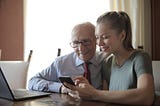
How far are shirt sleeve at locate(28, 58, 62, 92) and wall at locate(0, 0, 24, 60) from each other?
2.01 metres

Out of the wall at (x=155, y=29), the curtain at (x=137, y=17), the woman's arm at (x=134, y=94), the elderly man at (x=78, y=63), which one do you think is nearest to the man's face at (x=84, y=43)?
the elderly man at (x=78, y=63)

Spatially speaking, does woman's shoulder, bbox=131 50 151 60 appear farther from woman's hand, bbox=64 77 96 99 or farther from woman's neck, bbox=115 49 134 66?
woman's hand, bbox=64 77 96 99

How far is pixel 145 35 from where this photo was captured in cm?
286

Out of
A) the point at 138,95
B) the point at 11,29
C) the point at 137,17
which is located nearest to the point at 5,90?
the point at 138,95

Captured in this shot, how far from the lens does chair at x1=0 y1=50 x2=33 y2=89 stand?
2.48 m

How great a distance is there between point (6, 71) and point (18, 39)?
4.69 feet

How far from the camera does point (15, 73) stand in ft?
8.20

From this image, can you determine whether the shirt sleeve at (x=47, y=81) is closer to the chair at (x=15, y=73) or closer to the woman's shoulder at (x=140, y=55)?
the woman's shoulder at (x=140, y=55)

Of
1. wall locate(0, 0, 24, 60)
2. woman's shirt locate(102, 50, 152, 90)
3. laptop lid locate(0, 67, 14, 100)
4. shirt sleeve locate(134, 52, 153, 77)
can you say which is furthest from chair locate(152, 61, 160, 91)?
wall locate(0, 0, 24, 60)

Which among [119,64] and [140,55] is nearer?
[140,55]

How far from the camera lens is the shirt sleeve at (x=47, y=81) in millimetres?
1685

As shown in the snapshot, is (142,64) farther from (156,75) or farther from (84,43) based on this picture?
(156,75)

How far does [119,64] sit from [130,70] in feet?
0.41

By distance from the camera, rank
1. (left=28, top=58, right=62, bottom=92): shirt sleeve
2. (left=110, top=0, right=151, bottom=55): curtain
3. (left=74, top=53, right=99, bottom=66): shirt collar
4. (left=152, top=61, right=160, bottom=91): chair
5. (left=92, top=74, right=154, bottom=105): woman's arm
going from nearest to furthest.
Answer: (left=92, top=74, right=154, bottom=105): woman's arm → (left=28, top=58, right=62, bottom=92): shirt sleeve → (left=74, top=53, right=99, bottom=66): shirt collar → (left=152, top=61, right=160, bottom=91): chair → (left=110, top=0, right=151, bottom=55): curtain
